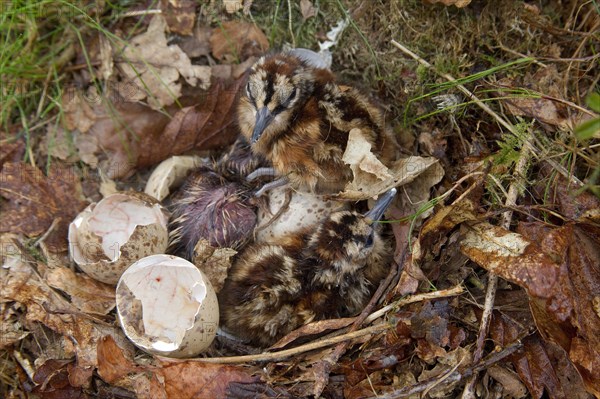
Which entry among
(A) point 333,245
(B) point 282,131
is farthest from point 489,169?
(B) point 282,131

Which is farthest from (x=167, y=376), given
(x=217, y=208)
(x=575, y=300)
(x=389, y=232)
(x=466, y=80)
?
(x=466, y=80)

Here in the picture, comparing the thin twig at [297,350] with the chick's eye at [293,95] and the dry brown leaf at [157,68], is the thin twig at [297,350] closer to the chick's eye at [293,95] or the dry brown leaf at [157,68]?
the chick's eye at [293,95]

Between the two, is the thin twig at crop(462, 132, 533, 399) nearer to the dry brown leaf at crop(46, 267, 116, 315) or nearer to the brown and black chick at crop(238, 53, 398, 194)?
→ the brown and black chick at crop(238, 53, 398, 194)

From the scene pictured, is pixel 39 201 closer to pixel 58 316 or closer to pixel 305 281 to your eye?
pixel 58 316

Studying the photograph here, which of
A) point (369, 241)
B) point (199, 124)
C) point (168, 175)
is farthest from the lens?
point (199, 124)

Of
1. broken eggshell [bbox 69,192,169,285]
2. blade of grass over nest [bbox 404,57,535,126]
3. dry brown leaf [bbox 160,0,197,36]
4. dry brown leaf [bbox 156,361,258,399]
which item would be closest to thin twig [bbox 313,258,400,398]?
dry brown leaf [bbox 156,361,258,399]
